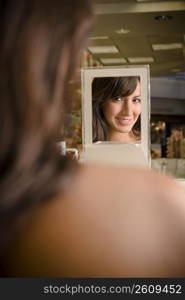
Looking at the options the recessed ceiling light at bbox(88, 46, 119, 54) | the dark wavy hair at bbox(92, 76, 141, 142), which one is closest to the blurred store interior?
the recessed ceiling light at bbox(88, 46, 119, 54)

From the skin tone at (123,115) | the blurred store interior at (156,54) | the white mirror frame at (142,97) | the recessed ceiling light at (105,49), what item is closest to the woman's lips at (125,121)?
the skin tone at (123,115)

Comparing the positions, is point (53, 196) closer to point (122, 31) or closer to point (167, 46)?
point (122, 31)

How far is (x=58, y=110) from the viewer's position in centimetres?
38

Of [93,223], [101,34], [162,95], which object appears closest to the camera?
[93,223]

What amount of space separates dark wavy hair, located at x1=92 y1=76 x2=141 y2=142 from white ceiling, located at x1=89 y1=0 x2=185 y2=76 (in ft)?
3.45

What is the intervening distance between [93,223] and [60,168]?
55mm

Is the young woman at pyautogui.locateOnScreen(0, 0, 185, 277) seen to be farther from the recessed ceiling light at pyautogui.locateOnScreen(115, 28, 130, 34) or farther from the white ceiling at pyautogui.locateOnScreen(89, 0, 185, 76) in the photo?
the recessed ceiling light at pyautogui.locateOnScreen(115, 28, 130, 34)

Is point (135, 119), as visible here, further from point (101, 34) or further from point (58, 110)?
point (101, 34)

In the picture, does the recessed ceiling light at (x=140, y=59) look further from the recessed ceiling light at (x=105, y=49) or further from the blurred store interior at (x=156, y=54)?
the recessed ceiling light at (x=105, y=49)

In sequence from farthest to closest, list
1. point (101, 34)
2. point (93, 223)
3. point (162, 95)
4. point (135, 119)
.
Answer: point (162, 95) → point (101, 34) → point (135, 119) → point (93, 223)

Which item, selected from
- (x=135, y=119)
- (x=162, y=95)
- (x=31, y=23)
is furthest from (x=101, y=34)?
(x=31, y=23)

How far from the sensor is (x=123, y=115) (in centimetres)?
282

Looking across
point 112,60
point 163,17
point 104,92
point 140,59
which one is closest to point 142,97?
point 104,92

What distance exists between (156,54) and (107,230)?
711 cm
